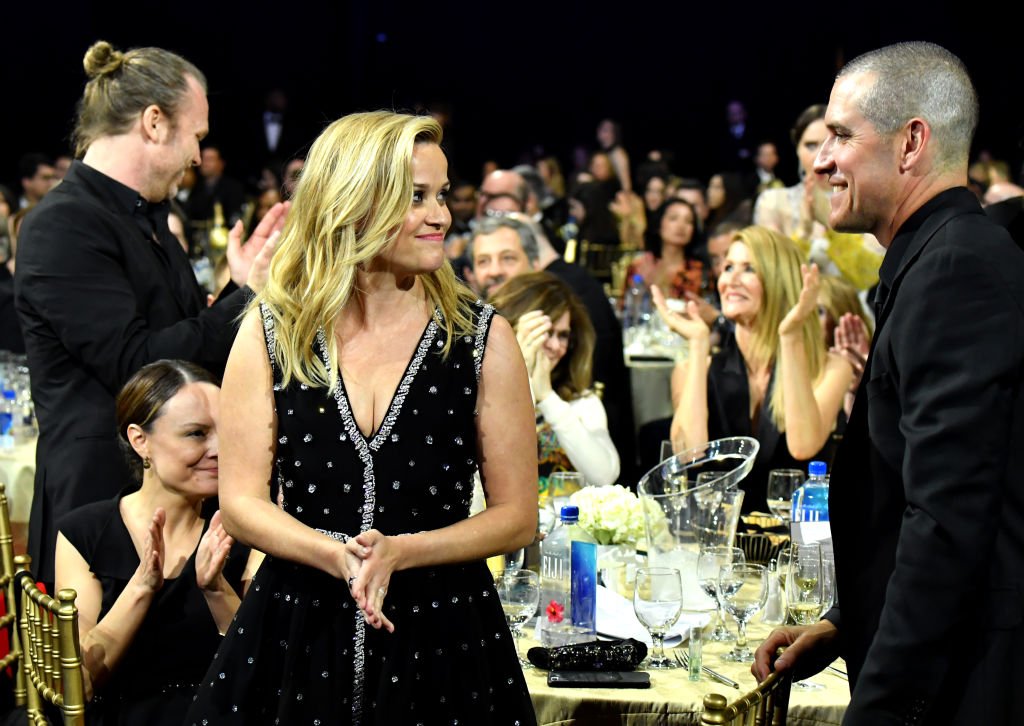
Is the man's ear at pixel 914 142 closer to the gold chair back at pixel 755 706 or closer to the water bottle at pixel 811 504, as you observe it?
the gold chair back at pixel 755 706

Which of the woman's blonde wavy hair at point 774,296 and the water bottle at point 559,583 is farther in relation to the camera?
the woman's blonde wavy hair at point 774,296

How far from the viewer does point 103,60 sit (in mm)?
3240

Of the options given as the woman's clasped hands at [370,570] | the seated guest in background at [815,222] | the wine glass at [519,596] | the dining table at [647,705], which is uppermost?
the seated guest in background at [815,222]

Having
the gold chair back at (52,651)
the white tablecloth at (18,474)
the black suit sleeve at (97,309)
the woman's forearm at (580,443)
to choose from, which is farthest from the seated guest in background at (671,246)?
the gold chair back at (52,651)

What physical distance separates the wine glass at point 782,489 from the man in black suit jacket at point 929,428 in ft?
4.88

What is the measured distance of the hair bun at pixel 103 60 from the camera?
3.22m

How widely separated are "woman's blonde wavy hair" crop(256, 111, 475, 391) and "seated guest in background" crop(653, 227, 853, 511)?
86.8 inches

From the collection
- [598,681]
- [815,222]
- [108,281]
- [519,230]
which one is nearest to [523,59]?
[815,222]

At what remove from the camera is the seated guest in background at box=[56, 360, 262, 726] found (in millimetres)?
2443

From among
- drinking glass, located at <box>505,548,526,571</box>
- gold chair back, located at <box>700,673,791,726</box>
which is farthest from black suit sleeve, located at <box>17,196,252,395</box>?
gold chair back, located at <box>700,673,791,726</box>

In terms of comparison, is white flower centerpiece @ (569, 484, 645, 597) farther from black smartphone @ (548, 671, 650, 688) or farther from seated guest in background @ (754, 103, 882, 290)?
seated guest in background @ (754, 103, 882, 290)

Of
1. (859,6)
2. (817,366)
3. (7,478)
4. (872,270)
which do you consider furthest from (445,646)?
(859,6)

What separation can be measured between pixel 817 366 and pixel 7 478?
275 cm

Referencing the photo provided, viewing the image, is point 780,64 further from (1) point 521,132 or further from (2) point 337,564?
(2) point 337,564
